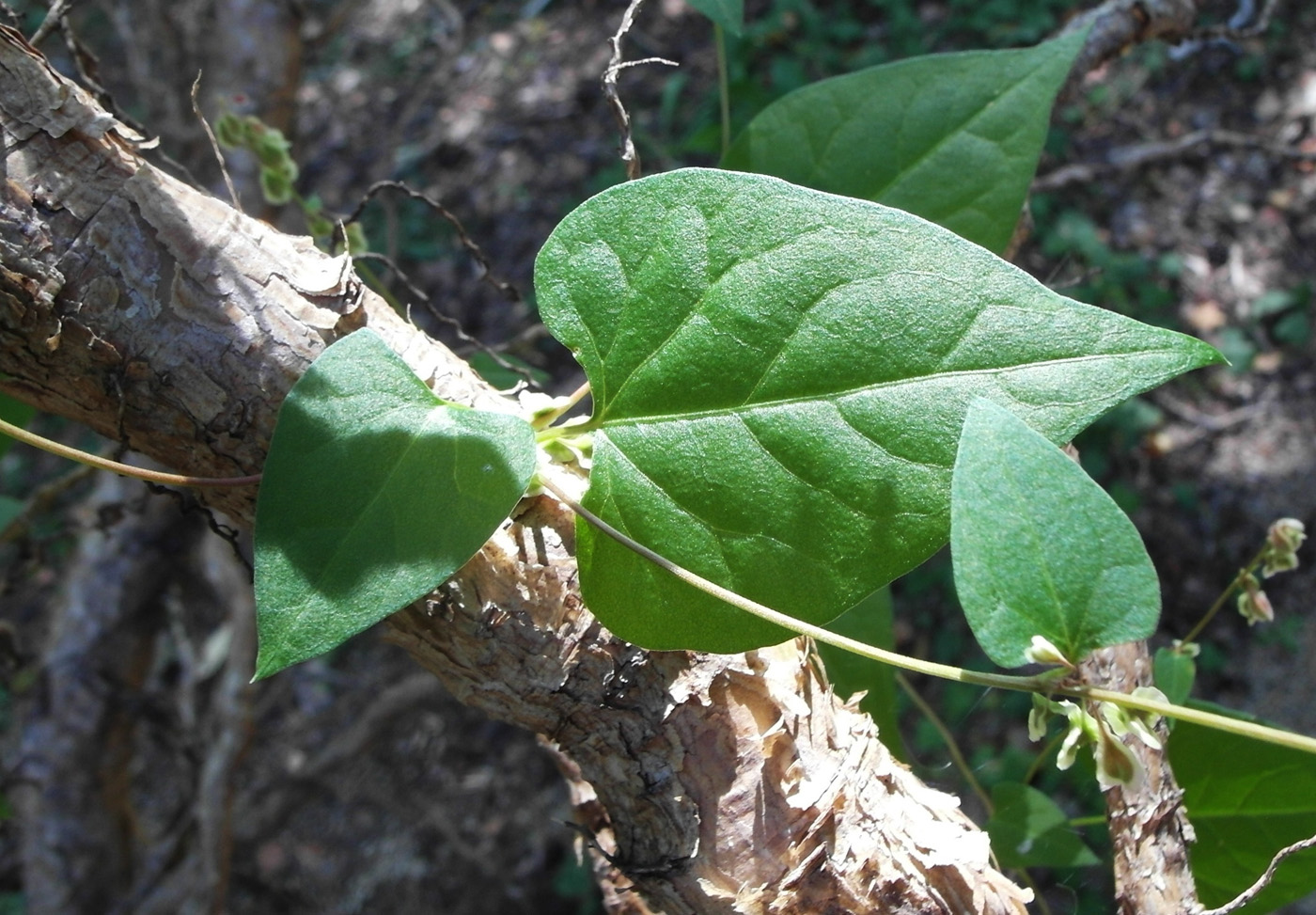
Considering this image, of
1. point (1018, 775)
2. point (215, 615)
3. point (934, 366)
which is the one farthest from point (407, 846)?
point (934, 366)

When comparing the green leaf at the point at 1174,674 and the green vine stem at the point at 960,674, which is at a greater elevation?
the green vine stem at the point at 960,674

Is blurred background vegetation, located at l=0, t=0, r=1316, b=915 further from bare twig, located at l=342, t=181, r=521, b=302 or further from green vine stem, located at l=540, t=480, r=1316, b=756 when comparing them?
green vine stem, located at l=540, t=480, r=1316, b=756

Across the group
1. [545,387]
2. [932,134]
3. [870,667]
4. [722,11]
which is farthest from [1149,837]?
[545,387]

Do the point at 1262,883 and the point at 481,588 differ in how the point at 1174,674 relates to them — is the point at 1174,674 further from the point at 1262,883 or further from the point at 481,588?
the point at 481,588

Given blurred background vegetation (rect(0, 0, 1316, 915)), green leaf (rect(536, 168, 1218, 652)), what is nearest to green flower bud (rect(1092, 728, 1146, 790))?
green leaf (rect(536, 168, 1218, 652))

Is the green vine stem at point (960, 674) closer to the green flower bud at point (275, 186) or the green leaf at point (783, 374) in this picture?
the green leaf at point (783, 374)

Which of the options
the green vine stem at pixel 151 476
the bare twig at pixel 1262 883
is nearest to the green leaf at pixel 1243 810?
the bare twig at pixel 1262 883

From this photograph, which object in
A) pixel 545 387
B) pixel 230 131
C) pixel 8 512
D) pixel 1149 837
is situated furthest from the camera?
pixel 545 387
